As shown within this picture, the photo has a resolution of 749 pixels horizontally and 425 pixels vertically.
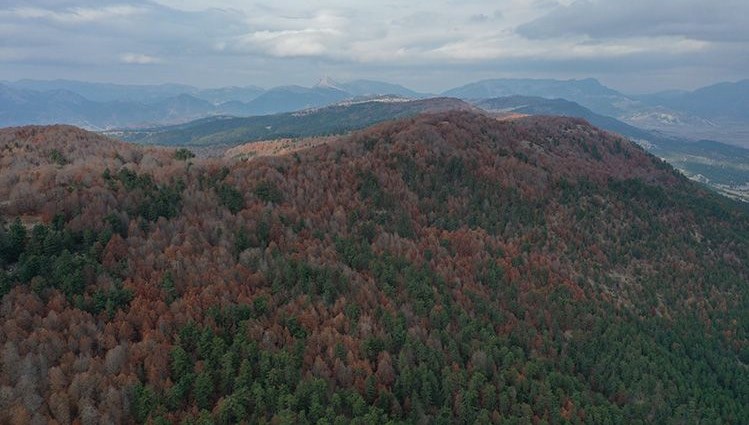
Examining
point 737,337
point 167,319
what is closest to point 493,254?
point 737,337

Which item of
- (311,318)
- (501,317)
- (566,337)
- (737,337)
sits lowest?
(737,337)

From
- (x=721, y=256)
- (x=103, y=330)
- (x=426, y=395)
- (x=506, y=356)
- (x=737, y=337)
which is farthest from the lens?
(x=721, y=256)

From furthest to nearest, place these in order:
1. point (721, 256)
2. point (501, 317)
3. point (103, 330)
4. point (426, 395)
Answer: point (721, 256), point (501, 317), point (426, 395), point (103, 330)

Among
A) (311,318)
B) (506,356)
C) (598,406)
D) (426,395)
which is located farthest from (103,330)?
(598,406)

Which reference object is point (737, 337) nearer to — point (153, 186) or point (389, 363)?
point (389, 363)

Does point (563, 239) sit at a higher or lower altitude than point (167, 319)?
lower

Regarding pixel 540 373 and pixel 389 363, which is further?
pixel 540 373
